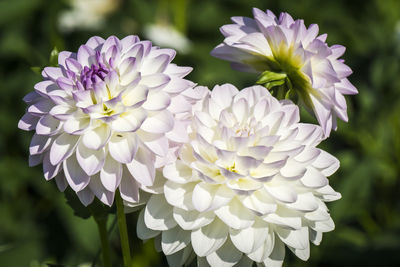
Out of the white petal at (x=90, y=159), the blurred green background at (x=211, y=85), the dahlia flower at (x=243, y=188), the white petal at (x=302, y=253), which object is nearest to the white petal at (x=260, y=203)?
the dahlia flower at (x=243, y=188)

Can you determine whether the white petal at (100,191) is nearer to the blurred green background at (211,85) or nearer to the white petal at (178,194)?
the white petal at (178,194)

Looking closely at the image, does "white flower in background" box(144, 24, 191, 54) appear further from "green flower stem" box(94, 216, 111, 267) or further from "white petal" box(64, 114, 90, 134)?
"white petal" box(64, 114, 90, 134)

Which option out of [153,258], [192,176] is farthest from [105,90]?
[153,258]

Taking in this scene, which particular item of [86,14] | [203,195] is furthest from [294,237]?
[86,14]

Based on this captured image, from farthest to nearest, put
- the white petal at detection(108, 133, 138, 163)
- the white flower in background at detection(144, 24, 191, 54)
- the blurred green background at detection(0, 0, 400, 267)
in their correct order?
1. the white flower in background at detection(144, 24, 191, 54)
2. the blurred green background at detection(0, 0, 400, 267)
3. the white petal at detection(108, 133, 138, 163)

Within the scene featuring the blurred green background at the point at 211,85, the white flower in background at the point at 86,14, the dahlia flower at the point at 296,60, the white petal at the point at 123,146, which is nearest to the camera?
the white petal at the point at 123,146

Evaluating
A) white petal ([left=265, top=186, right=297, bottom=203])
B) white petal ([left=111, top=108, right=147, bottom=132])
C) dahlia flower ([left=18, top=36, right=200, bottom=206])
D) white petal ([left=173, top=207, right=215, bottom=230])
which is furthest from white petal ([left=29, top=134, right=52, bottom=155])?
white petal ([left=265, top=186, right=297, bottom=203])

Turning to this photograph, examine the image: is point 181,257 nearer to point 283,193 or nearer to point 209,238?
point 209,238
